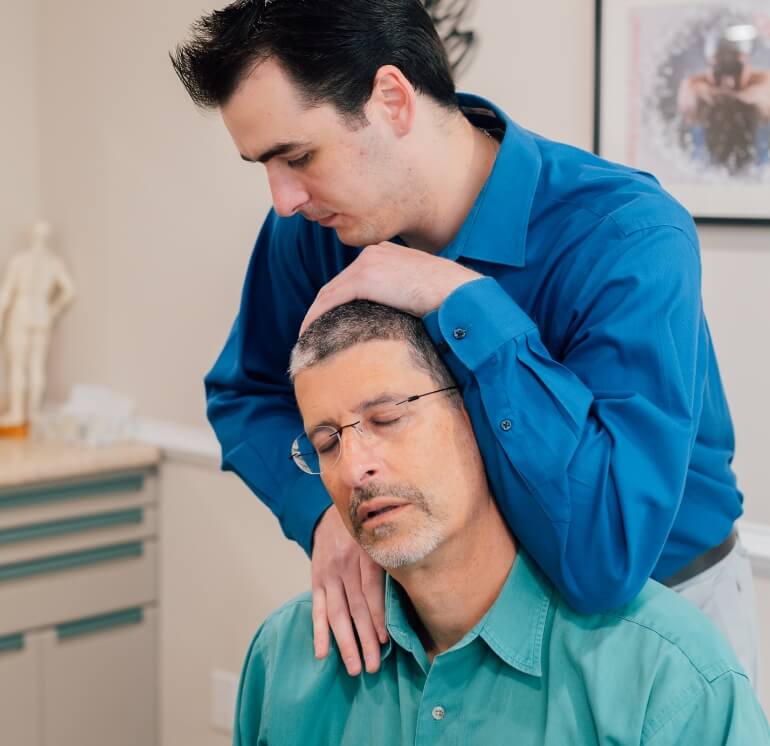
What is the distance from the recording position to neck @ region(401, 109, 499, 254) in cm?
158

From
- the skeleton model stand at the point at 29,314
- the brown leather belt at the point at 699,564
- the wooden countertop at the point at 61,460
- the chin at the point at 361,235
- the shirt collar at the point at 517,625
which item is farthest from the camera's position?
the skeleton model stand at the point at 29,314

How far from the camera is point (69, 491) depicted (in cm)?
317

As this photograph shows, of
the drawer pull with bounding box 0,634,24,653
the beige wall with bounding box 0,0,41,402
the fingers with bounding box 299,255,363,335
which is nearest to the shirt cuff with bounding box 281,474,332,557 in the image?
the fingers with bounding box 299,255,363,335

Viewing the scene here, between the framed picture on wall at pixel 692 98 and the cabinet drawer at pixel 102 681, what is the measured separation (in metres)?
1.91

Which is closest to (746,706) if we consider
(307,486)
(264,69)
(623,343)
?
→ (623,343)

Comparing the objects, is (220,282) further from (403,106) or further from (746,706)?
(746,706)

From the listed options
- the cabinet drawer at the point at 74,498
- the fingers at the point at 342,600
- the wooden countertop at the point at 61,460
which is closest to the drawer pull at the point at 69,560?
the cabinet drawer at the point at 74,498

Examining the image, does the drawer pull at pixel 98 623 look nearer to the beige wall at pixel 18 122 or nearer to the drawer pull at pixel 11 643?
the drawer pull at pixel 11 643

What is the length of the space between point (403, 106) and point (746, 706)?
2.76ft

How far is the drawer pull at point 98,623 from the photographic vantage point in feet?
10.6

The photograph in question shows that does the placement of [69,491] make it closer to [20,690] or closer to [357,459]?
[20,690]

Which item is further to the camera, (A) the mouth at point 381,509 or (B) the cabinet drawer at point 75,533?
(B) the cabinet drawer at point 75,533

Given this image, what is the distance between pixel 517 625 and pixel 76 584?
79.9 inches

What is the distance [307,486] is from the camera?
1.76m
